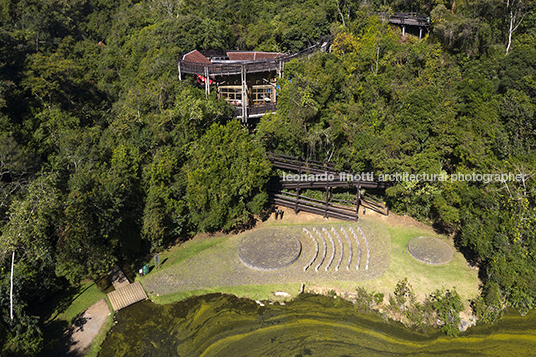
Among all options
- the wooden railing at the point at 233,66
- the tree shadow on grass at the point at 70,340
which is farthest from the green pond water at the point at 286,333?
the wooden railing at the point at 233,66

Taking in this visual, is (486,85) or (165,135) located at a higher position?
(486,85)

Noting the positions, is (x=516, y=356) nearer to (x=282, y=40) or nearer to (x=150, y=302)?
(x=150, y=302)

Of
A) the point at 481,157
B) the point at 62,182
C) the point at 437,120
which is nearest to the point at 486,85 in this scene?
the point at 437,120

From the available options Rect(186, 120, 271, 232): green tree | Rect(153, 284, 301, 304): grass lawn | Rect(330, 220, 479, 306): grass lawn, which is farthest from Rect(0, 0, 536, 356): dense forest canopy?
Rect(153, 284, 301, 304): grass lawn

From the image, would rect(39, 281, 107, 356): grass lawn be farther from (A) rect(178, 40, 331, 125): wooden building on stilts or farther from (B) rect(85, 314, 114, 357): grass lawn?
(A) rect(178, 40, 331, 125): wooden building on stilts

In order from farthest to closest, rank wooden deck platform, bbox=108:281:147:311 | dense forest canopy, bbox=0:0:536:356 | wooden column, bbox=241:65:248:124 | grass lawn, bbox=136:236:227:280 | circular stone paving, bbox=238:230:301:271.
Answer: wooden column, bbox=241:65:248:124 → grass lawn, bbox=136:236:227:280 → circular stone paving, bbox=238:230:301:271 → wooden deck platform, bbox=108:281:147:311 → dense forest canopy, bbox=0:0:536:356

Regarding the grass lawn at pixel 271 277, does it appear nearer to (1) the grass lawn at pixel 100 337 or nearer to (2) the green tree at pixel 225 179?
(2) the green tree at pixel 225 179
